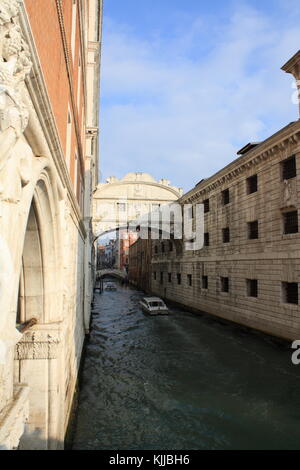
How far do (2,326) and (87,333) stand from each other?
47.2 feet

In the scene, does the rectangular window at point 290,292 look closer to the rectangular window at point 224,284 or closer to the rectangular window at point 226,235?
the rectangular window at point 224,284

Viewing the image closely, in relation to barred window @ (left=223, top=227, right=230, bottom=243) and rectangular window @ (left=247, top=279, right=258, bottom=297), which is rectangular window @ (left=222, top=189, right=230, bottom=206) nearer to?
barred window @ (left=223, top=227, right=230, bottom=243)

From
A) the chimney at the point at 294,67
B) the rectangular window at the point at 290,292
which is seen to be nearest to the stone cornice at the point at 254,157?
the chimney at the point at 294,67

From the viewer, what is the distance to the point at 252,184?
634 inches

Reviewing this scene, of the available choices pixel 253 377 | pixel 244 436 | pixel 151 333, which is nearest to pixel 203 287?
pixel 151 333

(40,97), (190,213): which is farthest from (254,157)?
(40,97)

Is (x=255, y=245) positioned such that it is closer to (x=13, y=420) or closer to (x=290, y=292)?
(x=290, y=292)

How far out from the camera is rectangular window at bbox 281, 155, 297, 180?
13.0 meters

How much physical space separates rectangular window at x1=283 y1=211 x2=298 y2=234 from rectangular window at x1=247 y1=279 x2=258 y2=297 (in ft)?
11.3

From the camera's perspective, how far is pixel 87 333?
15.5 metres

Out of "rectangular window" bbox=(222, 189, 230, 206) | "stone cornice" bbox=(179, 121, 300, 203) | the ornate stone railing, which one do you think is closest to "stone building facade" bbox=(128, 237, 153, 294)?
"stone cornice" bbox=(179, 121, 300, 203)

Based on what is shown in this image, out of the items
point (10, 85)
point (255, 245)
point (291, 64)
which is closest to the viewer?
point (10, 85)

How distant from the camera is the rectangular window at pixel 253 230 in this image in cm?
1559

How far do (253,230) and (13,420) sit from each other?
15057mm
